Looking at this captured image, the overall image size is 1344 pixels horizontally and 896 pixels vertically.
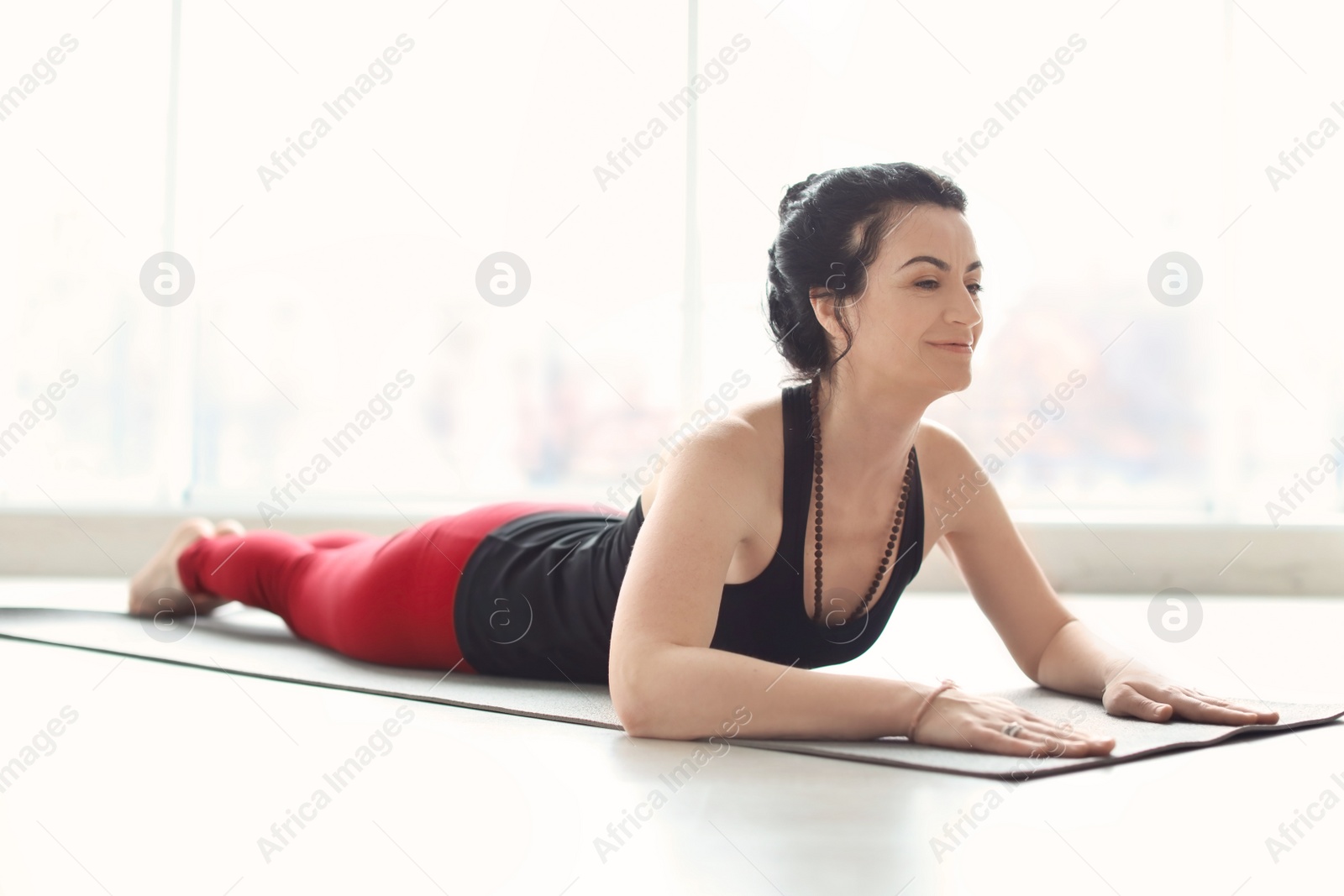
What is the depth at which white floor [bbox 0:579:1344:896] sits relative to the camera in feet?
3.14

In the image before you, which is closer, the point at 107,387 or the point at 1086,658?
the point at 1086,658

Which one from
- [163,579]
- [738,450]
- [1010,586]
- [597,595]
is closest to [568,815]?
[738,450]

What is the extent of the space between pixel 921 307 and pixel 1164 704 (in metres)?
0.66

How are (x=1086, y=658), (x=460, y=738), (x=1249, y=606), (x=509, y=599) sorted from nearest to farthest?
(x=460, y=738)
(x=1086, y=658)
(x=509, y=599)
(x=1249, y=606)

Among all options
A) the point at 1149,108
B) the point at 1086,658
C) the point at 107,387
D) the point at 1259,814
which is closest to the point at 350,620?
the point at 1086,658

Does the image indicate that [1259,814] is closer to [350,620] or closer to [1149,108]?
[350,620]

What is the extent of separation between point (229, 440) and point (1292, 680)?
12.6 feet

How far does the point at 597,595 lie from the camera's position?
6.15ft

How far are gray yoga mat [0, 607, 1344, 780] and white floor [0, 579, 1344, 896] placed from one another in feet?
0.10

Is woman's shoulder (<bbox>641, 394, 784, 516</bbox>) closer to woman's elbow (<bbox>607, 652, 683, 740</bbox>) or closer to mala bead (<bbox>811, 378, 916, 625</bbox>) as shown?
mala bead (<bbox>811, 378, 916, 625</bbox>)

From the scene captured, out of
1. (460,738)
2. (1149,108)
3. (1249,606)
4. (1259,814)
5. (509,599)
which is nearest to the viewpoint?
(1259,814)

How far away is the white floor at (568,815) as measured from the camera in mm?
958

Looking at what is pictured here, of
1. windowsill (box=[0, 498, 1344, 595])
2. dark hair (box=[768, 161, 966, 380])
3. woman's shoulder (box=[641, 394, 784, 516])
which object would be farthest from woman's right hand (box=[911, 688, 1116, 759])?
windowsill (box=[0, 498, 1344, 595])

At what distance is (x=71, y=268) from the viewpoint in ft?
14.4
